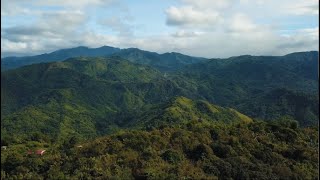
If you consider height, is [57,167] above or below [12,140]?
above

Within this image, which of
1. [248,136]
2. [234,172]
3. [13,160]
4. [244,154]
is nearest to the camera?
[234,172]

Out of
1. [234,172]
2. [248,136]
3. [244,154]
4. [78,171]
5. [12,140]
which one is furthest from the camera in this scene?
[12,140]

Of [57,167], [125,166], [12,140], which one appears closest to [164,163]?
[125,166]

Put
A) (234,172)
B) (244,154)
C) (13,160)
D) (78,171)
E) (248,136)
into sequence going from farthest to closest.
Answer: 1. (248,136)
2. (244,154)
3. (13,160)
4. (234,172)
5. (78,171)

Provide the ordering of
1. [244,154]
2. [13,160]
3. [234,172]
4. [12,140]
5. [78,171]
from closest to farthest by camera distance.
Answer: [78,171] → [234,172] → [13,160] → [244,154] → [12,140]

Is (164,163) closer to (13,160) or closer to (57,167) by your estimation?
(57,167)

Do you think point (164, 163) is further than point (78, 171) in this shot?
Yes

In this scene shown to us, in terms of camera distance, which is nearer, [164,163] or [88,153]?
[164,163]

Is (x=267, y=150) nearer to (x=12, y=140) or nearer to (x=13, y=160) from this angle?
(x=13, y=160)

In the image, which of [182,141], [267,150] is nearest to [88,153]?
[182,141]
